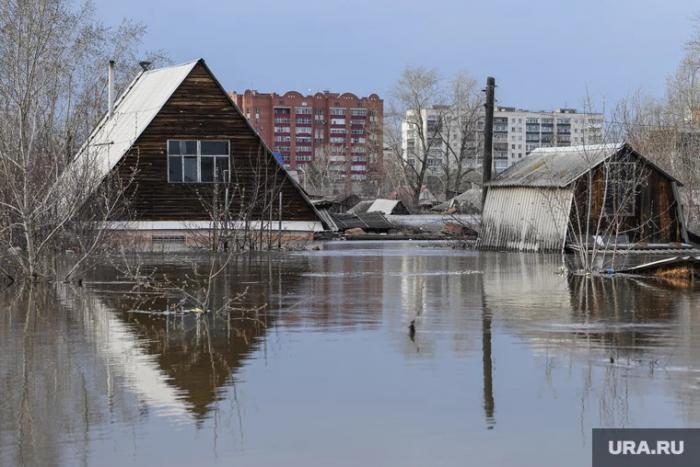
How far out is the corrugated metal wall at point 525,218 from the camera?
37.8m

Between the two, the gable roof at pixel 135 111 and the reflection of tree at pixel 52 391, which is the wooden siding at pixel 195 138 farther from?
the reflection of tree at pixel 52 391

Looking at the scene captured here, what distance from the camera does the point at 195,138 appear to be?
4034 cm

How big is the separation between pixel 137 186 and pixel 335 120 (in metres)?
148

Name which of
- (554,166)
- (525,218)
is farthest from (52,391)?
(554,166)

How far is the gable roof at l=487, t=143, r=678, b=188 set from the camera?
3700cm

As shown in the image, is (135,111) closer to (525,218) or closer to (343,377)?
(525,218)

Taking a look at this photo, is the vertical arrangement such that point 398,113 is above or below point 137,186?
above

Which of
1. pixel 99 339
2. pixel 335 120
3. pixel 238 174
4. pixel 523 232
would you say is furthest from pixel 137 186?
pixel 335 120

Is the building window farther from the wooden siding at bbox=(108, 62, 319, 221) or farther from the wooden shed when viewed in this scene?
the wooden shed

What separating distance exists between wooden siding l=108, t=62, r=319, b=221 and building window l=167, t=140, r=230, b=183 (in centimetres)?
19

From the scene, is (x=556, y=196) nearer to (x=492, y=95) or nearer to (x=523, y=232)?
(x=523, y=232)

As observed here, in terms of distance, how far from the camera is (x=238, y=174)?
40.5m

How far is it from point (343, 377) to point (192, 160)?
28739 millimetres

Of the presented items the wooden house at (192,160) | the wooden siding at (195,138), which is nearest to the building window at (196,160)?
the wooden house at (192,160)
